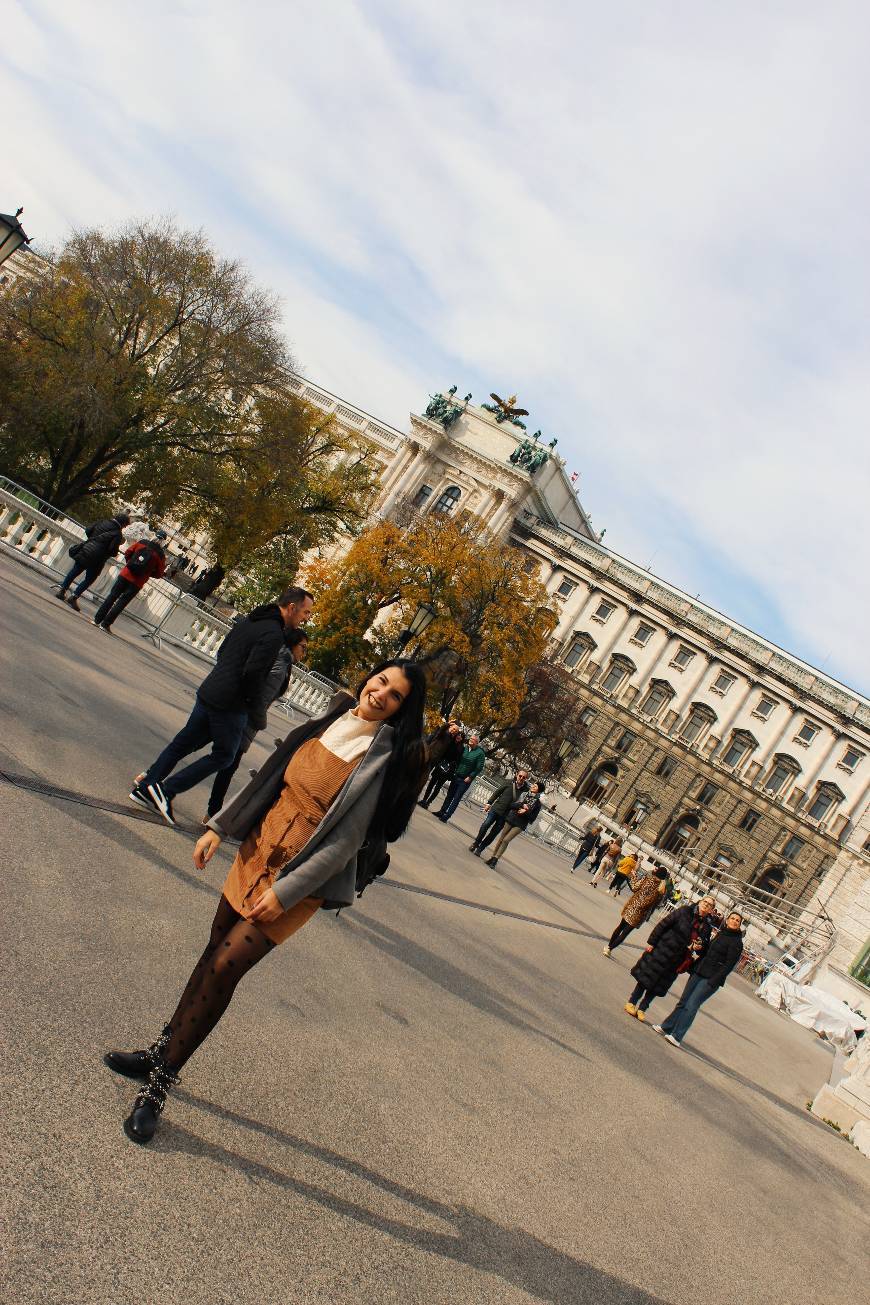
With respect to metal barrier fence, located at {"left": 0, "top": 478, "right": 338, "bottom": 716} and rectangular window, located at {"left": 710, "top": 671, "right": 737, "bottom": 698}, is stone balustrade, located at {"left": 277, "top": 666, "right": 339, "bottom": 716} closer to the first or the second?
metal barrier fence, located at {"left": 0, "top": 478, "right": 338, "bottom": 716}

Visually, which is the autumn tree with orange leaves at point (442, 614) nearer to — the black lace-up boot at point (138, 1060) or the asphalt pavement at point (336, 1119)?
the asphalt pavement at point (336, 1119)

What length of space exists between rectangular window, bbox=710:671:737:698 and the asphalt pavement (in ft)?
209

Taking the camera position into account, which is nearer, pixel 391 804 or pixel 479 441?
pixel 391 804

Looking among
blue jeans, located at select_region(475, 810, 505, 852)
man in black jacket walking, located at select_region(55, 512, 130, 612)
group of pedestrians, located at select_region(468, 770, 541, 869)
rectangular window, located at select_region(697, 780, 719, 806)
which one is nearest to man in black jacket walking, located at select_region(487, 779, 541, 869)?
group of pedestrians, located at select_region(468, 770, 541, 869)

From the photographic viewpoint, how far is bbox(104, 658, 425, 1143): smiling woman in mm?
3494

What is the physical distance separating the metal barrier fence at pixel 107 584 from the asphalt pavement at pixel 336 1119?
9.45 meters

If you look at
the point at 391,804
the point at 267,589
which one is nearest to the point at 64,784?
the point at 391,804

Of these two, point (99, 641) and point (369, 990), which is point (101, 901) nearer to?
point (369, 990)

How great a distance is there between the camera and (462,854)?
54.1 ft

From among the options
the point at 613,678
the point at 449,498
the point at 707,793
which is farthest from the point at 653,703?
the point at 449,498

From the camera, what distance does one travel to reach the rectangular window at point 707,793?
7012cm

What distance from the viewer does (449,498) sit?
74688mm

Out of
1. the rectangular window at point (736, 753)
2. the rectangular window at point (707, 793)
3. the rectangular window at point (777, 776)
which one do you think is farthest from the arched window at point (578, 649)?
the rectangular window at point (777, 776)

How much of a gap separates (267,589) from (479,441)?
28.0 m
